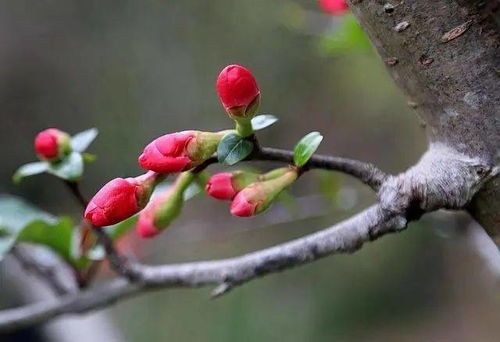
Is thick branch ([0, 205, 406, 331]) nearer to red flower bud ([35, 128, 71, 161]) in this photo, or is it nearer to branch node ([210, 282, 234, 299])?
branch node ([210, 282, 234, 299])

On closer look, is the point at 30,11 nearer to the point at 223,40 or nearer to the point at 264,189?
the point at 223,40

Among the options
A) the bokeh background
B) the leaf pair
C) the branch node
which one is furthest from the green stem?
the bokeh background

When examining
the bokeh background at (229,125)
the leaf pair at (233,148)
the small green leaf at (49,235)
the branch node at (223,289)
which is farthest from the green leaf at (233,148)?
the bokeh background at (229,125)

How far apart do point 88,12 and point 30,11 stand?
0.60ft

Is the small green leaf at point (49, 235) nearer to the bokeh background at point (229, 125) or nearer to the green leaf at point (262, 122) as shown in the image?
the green leaf at point (262, 122)

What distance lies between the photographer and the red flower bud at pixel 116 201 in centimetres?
33

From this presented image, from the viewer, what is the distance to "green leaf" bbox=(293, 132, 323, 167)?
0.34 metres

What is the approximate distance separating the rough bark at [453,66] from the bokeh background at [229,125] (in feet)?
4.01

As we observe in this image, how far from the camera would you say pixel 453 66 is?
310mm

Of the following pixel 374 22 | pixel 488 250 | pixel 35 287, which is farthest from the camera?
pixel 35 287

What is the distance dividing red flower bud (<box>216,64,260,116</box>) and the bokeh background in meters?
1.23

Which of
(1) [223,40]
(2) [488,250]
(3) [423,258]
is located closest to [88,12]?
(1) [223,40]

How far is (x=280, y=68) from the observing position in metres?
1.96

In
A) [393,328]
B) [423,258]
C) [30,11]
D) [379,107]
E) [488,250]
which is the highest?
[30,11]
